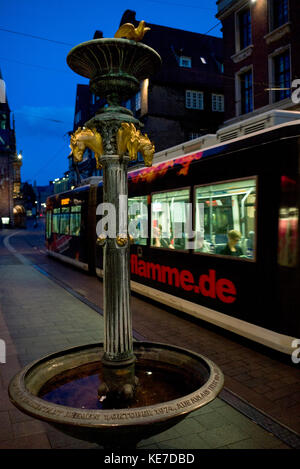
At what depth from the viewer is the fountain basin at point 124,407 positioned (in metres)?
2.10

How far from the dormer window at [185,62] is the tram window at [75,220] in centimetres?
2015

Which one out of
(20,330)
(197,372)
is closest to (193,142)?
(20,330)

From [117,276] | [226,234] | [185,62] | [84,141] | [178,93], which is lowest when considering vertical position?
[117,276]

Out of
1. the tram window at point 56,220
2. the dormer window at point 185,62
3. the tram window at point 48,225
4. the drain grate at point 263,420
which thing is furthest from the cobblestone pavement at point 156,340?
the dormer window at point 185,62

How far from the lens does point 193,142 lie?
8.05 m

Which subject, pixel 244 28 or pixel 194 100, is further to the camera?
pixel 194 100

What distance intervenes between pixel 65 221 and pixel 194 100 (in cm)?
1803

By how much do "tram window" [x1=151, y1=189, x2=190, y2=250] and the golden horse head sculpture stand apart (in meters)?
4.54

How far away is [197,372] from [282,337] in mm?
2733

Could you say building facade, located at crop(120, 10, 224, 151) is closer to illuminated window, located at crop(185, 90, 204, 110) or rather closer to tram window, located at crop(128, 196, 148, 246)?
illuminated window, located at crop(185, 90, 204, 110)

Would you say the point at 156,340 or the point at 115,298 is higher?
the point at 115,298

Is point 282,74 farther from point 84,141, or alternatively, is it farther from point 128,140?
point 84,141

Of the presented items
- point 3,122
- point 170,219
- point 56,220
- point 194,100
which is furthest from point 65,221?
point 3,122

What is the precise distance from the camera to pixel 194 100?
2998 centimetres
